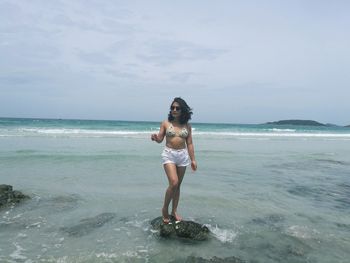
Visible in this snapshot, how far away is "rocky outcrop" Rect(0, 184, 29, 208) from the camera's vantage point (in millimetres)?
7540

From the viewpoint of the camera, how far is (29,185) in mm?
9547

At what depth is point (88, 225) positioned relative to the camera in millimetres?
6414

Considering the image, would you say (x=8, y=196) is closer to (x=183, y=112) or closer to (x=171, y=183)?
(x=171, y=183)

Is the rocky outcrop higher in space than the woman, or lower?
lower

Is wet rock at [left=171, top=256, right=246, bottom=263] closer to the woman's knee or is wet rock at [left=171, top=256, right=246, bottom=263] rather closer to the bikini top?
the woman's knee

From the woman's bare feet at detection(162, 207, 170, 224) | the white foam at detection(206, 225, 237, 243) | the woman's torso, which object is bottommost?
the white foam at detection(206, 225, 237, 243)

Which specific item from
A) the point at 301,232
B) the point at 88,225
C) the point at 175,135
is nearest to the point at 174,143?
the point at 175,135

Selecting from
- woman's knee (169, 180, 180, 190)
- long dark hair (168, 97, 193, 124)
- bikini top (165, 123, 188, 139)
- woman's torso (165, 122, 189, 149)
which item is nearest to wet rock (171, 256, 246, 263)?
woman's knee (169, 180, 180, 190)

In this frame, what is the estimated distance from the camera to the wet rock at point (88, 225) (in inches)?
237

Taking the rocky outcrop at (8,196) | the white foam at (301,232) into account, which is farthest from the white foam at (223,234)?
the rocky outcrop at (8,196)

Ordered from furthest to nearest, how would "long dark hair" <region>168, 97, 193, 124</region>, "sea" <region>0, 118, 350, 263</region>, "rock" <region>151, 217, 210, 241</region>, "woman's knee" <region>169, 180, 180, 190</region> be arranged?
"long dark hair" <region>168, 97, 193, 124</region>, "woman's knee" <region>169, 180, 180, 190</region>, "rock" <region>151, 217, 210, 241</region>, "sea" <region>0, 118, 350, 263</region>

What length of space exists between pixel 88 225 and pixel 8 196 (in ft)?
8.05

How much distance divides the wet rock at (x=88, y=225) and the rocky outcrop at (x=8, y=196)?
198cm

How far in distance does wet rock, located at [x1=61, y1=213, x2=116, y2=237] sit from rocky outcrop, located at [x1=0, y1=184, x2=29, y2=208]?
1.98 metres
